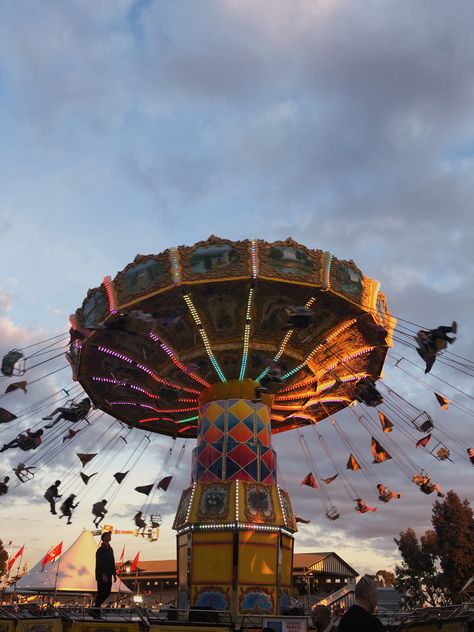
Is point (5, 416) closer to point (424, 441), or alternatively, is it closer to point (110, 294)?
point (110, 294)

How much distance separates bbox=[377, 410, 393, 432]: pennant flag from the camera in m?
22.7

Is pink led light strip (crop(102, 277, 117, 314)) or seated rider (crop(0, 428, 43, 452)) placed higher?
pink led light strip (crop(102, 277, 117, 314))

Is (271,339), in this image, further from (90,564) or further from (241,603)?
(90,564)

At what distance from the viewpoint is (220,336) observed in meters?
20.3

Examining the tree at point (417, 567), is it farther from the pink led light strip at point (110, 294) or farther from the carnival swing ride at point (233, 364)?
the pink led light strip at point (110, 294)

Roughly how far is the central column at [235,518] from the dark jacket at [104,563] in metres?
6.24

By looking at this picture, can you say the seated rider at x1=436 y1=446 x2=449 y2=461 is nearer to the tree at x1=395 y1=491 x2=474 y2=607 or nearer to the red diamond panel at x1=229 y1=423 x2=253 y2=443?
the red diamond panel at x1=229 y1=423 x2=253 y2=443

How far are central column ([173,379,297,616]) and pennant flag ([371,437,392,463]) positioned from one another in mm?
4129

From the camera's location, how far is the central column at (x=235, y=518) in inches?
717

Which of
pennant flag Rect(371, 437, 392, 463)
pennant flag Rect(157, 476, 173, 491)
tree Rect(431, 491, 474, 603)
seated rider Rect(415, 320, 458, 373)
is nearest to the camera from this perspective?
seated rider Rect(415, 320, 458, 373)

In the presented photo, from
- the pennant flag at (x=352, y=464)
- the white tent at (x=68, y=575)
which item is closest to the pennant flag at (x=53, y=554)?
the white tent at (x=68, y=575)

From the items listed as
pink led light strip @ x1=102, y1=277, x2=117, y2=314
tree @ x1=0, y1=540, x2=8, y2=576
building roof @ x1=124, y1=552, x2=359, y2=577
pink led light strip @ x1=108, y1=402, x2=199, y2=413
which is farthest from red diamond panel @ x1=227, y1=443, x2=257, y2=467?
tree @ x1=0, y1=540, x2=8, y2=576

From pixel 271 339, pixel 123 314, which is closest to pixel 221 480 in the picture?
pixel 271 339

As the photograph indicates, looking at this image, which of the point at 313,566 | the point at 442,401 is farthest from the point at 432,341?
the point at 313,566
